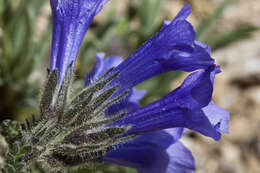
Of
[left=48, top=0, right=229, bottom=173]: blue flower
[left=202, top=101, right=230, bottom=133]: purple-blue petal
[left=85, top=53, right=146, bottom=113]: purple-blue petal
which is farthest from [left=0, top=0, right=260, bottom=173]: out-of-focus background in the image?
[left=202, top=101, right=230, bottom=133]: purple-blue petal

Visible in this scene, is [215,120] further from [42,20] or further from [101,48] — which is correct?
[42,20]

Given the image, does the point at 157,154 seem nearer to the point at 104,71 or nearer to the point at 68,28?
the point at 104,71

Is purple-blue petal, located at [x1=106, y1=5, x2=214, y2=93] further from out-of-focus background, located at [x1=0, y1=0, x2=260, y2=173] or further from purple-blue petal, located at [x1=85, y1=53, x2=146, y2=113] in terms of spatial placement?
out-of-focus background, located at [x1=0, y1=0, x2=260, y2=173]

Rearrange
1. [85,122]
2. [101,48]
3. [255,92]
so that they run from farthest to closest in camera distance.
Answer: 1. [255,92]
2. [101,48]
3. [85,122]

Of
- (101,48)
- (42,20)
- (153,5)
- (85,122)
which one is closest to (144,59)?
(85,122)

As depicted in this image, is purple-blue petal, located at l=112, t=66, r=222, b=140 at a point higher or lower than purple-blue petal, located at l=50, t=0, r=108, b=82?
lower

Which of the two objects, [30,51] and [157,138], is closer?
[157,138]

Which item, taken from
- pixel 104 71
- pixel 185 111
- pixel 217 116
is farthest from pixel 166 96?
pixel 104 71

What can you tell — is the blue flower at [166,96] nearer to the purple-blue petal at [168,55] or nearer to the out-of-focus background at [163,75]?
the purple-blue petal at [168,55]
